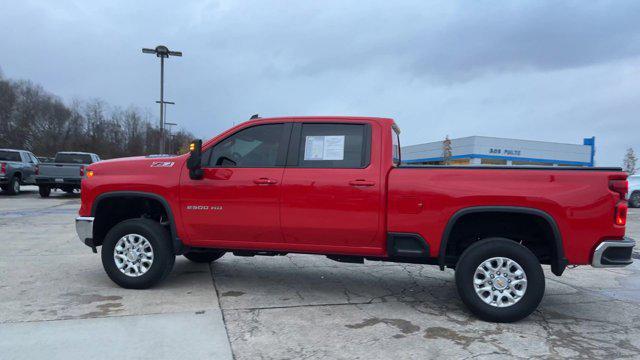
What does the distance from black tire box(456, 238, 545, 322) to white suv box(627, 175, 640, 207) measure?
19497mm

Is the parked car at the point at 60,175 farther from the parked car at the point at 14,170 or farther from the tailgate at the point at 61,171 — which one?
the parked car at the point at 14,170

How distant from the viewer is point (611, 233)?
4.19 metres

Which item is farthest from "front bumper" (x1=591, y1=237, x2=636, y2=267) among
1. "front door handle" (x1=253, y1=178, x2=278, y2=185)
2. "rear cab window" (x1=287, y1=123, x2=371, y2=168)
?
"front door handle" (x1=253, y1=178, x2=278, y2=185)

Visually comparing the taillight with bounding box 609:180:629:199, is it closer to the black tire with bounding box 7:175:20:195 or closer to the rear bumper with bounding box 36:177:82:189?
the rear bumper with bounding box 36:177:82:189

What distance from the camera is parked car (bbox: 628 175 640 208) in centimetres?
2020

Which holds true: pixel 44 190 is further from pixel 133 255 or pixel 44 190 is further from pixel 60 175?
pixel 133 255

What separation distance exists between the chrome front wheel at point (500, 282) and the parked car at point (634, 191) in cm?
1952

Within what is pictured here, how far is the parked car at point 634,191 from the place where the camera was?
795 inches

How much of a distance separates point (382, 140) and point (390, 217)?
0.80m

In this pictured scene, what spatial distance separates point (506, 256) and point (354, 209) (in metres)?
1.48

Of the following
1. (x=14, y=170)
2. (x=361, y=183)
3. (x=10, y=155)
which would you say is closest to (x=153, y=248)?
(x=361, y=183)

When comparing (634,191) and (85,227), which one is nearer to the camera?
(85,227)

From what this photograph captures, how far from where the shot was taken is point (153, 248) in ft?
16.6

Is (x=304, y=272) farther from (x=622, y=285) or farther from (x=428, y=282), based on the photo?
(x=622, y=285)
